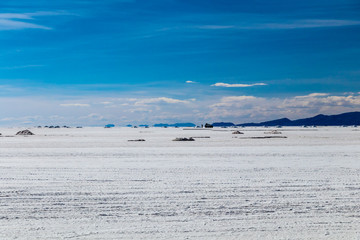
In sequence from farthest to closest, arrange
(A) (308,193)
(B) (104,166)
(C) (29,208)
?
(B) (104,166), (A) (308,193), (C) (29,208)

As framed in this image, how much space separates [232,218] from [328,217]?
1800 millimetres

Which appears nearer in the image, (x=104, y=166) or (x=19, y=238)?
(x=19, y=238)

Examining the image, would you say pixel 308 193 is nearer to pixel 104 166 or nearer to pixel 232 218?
pixel 232 218

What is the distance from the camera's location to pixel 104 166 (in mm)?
15586

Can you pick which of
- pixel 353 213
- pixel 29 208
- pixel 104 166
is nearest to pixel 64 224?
pixel 29 208

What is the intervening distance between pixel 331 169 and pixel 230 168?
3678mm

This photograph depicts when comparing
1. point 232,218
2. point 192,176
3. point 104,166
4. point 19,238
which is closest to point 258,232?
point 232,218

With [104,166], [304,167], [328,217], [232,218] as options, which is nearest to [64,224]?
[232,218]

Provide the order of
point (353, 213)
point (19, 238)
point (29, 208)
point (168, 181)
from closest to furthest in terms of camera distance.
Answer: point (19, 238) < point (353, 213) < point (29, 208) < point (168, 181)

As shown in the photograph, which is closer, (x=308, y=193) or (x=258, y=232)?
(x=258, y=232)

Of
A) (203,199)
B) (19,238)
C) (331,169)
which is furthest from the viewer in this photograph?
(331,169)

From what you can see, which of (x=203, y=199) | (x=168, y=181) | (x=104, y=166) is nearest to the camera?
(x=203, y=199)

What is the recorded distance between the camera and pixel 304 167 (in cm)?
1487

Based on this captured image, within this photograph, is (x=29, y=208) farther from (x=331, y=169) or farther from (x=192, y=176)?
(x=331, y=169)
